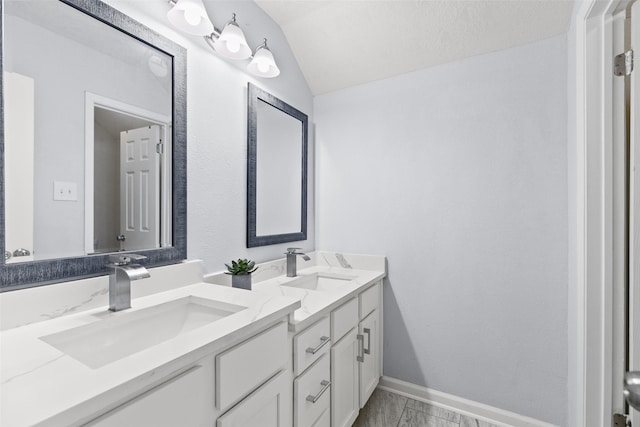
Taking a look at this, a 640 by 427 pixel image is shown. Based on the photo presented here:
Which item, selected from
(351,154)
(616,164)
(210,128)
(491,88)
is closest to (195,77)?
(210,128)

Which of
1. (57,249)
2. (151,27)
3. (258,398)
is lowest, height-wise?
(258,398)

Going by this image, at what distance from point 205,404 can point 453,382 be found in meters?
1.57

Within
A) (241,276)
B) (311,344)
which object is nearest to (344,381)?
(311,344)

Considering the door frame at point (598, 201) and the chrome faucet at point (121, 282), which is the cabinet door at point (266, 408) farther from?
the door frame at point (598, 201)

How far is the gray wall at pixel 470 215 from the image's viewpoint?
1.54 m

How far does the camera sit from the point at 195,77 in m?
1.35

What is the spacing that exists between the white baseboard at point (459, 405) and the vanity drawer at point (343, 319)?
69 centimetres

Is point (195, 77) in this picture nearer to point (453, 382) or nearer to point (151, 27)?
point (151, 27)

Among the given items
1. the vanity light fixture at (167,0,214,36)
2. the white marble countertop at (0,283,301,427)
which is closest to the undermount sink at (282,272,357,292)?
the white marble countertop at (0,283,301,427)

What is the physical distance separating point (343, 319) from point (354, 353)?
0.86 feet

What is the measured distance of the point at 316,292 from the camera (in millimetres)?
1406

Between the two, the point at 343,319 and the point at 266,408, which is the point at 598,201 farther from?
the point at 266,408

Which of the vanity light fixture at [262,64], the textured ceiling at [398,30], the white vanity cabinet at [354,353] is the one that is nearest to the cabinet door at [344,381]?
the white vanity cabinet at [354,353]

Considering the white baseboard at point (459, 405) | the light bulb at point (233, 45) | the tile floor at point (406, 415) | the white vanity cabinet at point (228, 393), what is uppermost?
the light bulb at point (233, 45)
